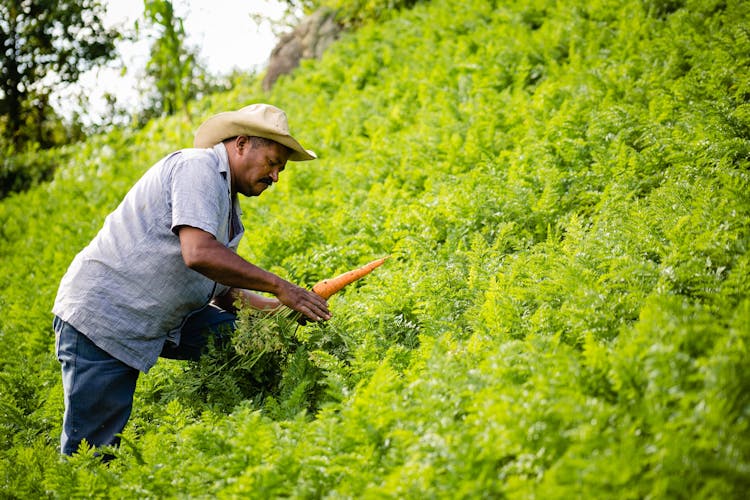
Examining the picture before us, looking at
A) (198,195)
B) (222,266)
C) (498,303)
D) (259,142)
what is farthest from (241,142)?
(498,303)

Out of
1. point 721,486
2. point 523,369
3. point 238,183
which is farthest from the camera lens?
point 238,183

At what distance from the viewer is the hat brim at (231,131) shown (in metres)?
4.49

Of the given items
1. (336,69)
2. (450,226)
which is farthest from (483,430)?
(336,69)

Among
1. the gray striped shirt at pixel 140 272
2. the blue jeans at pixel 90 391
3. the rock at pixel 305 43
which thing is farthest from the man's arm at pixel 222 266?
the rock at pixel 305 43

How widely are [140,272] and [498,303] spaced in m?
2.32

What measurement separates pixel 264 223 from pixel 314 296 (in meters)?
3.95

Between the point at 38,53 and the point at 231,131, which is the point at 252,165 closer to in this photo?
the point at 231,131

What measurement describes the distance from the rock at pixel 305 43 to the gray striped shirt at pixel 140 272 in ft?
37.2

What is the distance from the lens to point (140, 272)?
Answer: 4168 mm

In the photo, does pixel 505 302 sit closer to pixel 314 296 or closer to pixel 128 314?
pixel 314 296

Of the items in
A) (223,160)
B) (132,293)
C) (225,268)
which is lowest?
→ (132,293)

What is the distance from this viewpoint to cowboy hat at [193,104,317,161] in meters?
4.47

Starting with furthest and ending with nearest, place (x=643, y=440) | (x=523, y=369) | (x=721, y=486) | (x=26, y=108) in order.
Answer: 1. (x=26, y=108)
2. (x=523, y=369)
3. (x=643, y=440)
4. (x=721, y=486)

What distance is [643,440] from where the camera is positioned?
262 cm
